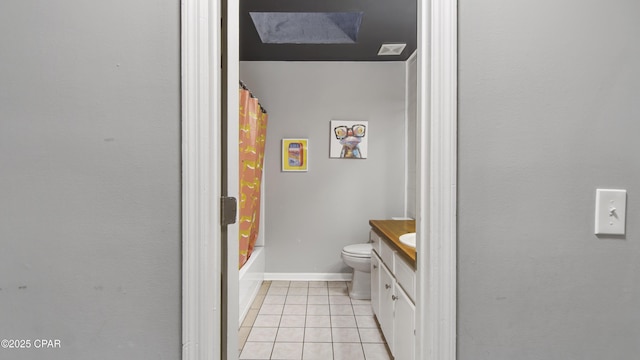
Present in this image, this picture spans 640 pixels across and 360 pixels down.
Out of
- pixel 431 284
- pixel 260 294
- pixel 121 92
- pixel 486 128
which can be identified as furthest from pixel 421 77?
pixel 260 294

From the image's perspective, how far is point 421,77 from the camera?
86 cm

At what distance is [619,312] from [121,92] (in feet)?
4.63

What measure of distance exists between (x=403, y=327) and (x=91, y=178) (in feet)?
4.89

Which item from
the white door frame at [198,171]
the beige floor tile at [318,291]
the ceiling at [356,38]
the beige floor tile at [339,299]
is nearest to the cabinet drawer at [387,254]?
the beige floor tile at [339,299]

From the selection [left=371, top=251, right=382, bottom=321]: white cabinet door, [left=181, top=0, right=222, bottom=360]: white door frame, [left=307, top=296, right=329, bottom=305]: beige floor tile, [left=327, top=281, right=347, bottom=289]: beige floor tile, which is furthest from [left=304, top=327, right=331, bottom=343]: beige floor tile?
[left=181, top=0, right=222, bottom=360]: white door frame

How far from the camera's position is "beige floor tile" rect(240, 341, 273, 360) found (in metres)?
2.02

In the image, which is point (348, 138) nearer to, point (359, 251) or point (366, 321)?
point (359, 251)

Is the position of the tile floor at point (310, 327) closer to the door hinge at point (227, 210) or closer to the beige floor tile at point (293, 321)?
the beige floor tile at point (293, 321)

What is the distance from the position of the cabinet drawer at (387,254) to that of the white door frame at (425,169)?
3.49 feet

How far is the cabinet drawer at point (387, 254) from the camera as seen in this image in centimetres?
191

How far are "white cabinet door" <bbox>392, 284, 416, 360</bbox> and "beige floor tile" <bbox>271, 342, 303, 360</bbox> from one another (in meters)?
0.63

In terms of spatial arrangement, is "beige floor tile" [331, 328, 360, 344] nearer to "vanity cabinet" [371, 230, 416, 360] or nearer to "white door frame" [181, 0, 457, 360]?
"vanity cabinet" [371, 230, 416, 360]

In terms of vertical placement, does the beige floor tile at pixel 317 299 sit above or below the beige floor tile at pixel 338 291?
above

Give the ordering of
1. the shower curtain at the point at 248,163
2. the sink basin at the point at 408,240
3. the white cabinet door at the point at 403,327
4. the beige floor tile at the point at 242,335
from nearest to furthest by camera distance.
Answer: the white cabinet door at the point at 403,327
the sink basin at the point at 408,240
the beige floor tile at the point at 242,335
the shower curtain at the point at 248,163
